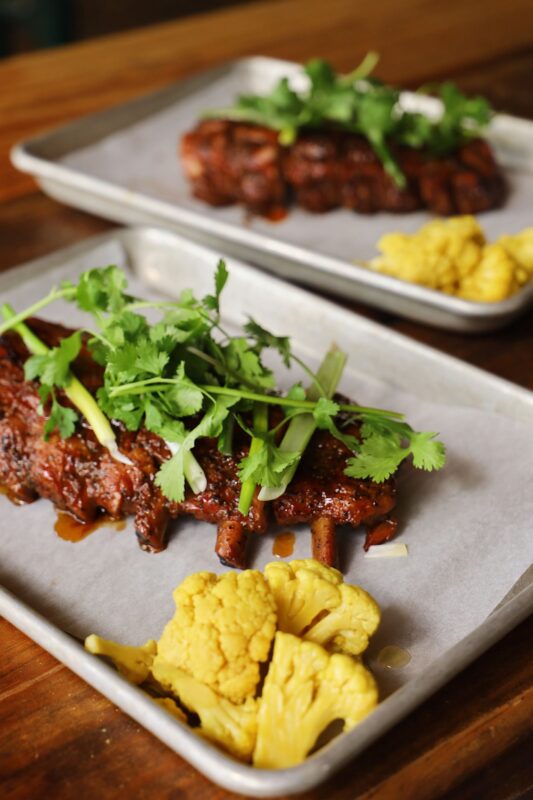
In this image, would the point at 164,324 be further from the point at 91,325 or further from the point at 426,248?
the point at 426,248

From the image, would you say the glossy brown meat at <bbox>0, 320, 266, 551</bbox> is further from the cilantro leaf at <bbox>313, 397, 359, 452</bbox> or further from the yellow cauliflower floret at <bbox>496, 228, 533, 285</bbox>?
the yellow cauliflower floret at <bbox>496, 228, 533, 285</bbox>

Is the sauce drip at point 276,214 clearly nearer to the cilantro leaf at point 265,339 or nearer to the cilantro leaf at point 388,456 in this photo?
the cilantro leaf at point 265,339

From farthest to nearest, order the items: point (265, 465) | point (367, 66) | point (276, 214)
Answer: point (367, 66), point (276, 214), point (265, 465)

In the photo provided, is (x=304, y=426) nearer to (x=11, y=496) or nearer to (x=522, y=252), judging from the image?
(x=11, y=496)

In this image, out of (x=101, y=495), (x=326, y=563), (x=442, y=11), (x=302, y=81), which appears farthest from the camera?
(x=442, y=11)

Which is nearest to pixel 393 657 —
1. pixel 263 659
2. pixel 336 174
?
pixel 263 659

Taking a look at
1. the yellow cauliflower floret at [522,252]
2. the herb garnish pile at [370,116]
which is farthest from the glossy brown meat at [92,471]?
the herb garnish pile at [370,116]

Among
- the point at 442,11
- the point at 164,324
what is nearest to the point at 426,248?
the point at 164,324
